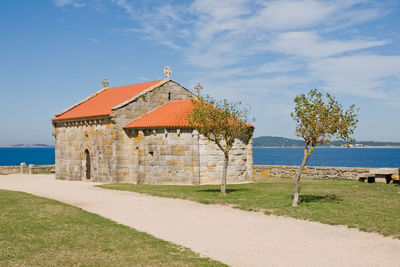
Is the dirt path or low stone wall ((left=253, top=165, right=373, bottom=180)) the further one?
low stone wall ((left=253, top=165, right=373, bottom=180))

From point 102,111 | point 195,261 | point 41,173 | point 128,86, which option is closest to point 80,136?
point 102,111

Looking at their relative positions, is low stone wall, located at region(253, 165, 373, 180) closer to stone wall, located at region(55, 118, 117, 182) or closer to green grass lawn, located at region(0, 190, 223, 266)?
stone wall, located at region(55, 118, 117, 182)

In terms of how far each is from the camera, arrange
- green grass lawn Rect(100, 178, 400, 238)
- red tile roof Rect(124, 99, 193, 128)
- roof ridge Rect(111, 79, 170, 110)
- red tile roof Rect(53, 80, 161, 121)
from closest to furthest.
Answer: green grass lawn Rect(100, 178, 400, 238), red tile roof Rect(124, 99, 193, 128), roof ridge Rect(111, 79, 170, 110), red tile roof Rect(53, 80, 161, 121)

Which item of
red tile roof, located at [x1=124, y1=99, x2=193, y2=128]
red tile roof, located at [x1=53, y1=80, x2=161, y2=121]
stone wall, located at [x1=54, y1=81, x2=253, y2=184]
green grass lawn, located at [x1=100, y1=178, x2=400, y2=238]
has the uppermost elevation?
red tile roof, located at [x1=53, y1=80, x2=161, y2=121]

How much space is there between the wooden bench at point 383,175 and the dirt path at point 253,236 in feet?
45.8

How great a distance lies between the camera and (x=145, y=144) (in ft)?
97.8

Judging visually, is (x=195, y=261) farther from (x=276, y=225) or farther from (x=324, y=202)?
(x=324, y=202)

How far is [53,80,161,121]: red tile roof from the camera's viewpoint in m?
33.5

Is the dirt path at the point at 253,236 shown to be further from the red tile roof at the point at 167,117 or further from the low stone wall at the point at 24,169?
the low stone wall at the point at 24,169

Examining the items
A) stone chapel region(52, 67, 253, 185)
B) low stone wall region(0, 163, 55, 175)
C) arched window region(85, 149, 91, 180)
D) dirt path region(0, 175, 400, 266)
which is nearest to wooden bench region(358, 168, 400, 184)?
stone chapel region(52, 67, 253, 185)

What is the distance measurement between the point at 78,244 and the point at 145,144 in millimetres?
19027

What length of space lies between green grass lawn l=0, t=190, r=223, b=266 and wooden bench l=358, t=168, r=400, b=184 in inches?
749

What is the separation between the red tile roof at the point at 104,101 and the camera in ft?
110

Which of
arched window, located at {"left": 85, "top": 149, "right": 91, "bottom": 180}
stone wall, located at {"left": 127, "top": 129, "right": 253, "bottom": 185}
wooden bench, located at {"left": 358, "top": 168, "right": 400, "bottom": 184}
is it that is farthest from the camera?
arched window, located at {"left": 85, "top": 149, "right": 91, "bottom": 180}
